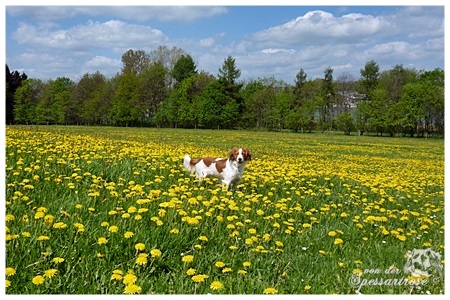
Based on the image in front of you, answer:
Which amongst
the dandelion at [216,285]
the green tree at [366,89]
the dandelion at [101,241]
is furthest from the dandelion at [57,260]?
the green tree at [366,89]

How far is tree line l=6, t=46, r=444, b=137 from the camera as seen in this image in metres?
18.0

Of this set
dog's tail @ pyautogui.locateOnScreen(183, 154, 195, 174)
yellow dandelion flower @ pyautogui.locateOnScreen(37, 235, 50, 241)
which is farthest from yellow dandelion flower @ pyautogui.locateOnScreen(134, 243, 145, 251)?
dog's tail @ pyautogui.locateOnScreen(183, 154, 195, 174)

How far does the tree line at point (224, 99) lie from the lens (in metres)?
18.0

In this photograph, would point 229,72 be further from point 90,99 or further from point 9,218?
point 9,218

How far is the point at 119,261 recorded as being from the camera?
277cm

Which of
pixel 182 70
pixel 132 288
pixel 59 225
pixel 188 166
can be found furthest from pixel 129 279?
pixel 182 70

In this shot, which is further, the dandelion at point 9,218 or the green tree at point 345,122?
the green tree at point 345,122

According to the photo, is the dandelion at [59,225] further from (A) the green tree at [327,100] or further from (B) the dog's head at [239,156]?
(A) the green tree at [327,100]

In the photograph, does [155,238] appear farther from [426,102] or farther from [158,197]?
[426,102]

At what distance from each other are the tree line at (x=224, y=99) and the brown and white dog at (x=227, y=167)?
4.29m

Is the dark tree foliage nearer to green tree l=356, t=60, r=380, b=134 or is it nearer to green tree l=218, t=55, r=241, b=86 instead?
green tree l=218, t=55, r=241, b=86

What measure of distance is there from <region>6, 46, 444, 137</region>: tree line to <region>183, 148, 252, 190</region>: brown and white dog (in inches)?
169

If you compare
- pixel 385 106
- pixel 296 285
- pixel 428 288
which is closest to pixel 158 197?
pixel 296 285

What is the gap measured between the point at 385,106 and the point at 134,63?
94.7ft
